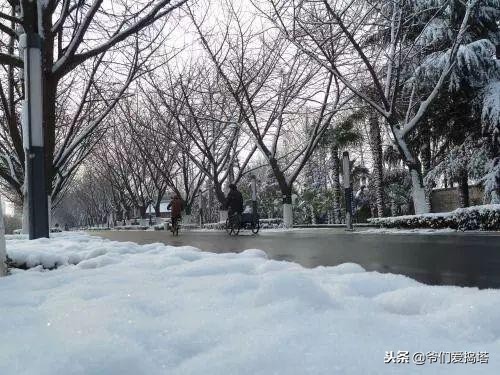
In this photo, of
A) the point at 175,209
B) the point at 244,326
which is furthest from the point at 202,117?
the point at 244,326

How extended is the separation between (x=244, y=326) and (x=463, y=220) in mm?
12152

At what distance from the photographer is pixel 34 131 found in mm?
8016

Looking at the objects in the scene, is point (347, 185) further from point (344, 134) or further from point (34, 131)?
point (34, 131)

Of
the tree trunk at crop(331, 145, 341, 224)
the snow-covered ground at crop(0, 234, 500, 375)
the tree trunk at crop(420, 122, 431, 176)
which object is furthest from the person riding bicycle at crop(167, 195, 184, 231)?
the snow-covered ground at crop(0, 234, 500, 375)

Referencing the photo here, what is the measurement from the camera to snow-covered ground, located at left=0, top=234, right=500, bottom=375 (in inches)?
69.1

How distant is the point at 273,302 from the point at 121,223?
51.3 m

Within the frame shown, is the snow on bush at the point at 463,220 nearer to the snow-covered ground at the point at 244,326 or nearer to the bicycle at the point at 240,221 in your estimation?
the bicycle at the point at 240,221

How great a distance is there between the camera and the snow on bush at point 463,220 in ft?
39.7

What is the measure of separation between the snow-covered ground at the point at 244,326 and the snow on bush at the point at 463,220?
10.1 meters

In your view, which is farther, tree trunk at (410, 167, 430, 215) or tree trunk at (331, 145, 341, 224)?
tree trunk at (331, 145, 341, 224)

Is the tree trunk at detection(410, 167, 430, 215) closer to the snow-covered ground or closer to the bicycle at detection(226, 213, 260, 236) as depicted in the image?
the bicycle at detection(226, 213, 260, 236)

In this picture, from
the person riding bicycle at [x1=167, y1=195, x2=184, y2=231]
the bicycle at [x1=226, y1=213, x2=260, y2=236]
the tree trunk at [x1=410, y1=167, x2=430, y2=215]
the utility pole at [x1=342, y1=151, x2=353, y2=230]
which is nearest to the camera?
the tree trunk at [x1=410, y1=167, x2=430, y2=215]

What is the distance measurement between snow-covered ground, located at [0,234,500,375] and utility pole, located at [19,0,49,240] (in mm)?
4553

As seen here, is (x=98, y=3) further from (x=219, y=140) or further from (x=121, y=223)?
(x=121, y=223)
